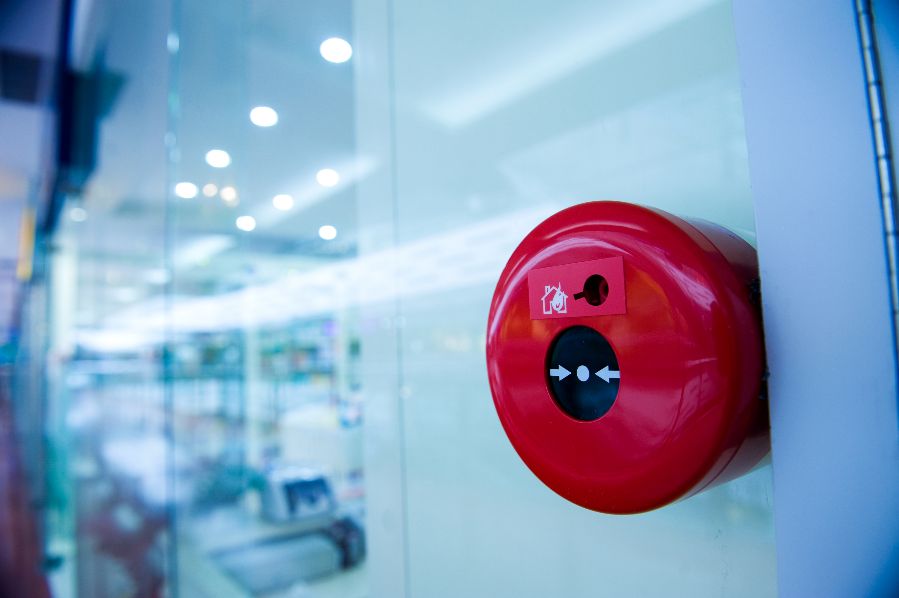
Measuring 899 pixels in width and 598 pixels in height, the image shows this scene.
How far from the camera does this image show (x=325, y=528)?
5.20 feet

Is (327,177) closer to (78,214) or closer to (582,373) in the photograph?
(582,373)

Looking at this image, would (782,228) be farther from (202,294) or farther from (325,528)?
(202,294)

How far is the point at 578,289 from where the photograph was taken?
41 cm

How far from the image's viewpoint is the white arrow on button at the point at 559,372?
0.42 metres

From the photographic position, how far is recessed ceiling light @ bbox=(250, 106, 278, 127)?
1560 millimetres

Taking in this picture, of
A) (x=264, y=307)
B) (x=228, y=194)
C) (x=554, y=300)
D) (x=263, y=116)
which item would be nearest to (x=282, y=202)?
(x=263, y=116)

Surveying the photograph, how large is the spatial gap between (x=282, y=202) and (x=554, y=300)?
56.3 inches

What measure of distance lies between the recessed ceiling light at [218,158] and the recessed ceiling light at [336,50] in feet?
3.21

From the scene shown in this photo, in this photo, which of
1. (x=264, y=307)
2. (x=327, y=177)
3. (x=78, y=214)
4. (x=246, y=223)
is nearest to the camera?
(x=327, y=177)

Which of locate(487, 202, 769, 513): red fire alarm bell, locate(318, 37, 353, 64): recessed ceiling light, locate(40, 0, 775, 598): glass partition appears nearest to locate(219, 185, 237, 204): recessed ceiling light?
locate(40, 0, 775, 598): glass partition

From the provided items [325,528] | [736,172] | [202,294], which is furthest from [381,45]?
[202,294]

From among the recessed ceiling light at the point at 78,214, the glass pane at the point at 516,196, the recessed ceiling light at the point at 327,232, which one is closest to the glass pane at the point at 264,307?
the recessed ceiling light at the point at 327,232

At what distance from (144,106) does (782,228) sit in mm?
A: 3520

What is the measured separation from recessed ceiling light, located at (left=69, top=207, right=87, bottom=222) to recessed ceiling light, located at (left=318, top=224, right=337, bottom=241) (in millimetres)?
4601
